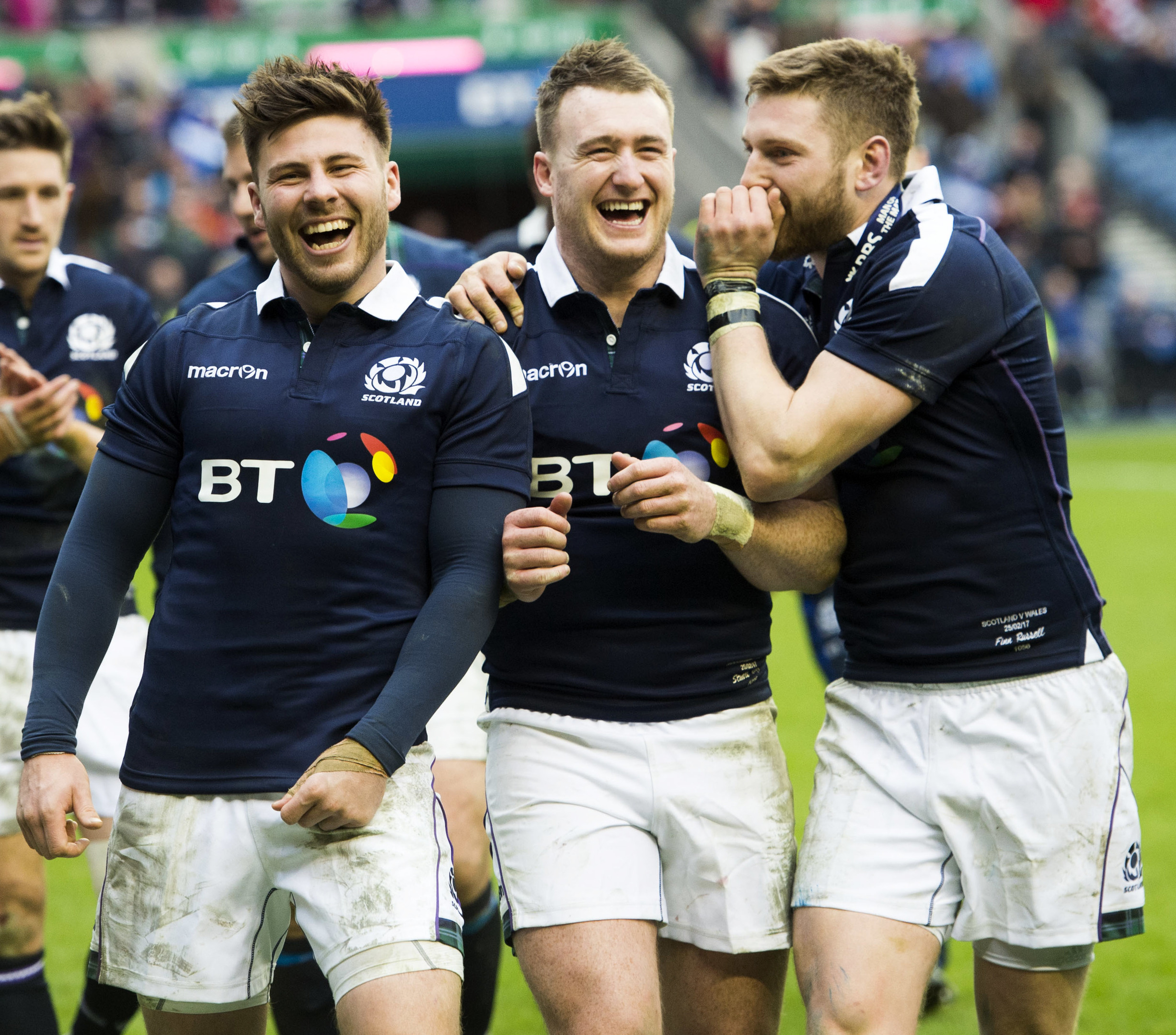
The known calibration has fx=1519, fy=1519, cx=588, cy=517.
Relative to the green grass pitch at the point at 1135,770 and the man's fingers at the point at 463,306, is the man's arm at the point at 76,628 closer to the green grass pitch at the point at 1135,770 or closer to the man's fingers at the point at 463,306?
the man's fingers at the point at 463,306

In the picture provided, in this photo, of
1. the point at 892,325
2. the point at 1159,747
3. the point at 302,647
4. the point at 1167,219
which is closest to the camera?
the point at 302,647

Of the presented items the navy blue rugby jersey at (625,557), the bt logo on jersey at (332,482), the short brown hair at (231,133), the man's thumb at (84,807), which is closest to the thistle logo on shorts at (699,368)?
the navy blue rugby jersey at (625,557)

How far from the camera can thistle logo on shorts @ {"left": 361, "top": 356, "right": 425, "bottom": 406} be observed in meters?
3.07

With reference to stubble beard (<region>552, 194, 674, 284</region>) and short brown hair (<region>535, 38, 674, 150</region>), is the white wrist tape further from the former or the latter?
short brown hair (<region>535, 38, 674, 150</region>)

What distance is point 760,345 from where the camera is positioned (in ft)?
11.1

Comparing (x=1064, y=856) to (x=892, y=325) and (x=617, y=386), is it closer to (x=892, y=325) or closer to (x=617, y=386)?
(x=892, y=325)

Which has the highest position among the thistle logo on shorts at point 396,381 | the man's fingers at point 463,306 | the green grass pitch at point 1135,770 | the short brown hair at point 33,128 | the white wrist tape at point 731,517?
the short brown hair at point 33,128

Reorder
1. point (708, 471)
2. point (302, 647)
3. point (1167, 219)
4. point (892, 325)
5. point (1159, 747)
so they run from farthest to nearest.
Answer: point (1167, 219)
point (1159, 747)
point (708, 471)
point (892, 325)
point (302, 647)

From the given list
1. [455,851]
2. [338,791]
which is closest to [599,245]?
[338,791]

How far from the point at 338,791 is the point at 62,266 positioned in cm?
257

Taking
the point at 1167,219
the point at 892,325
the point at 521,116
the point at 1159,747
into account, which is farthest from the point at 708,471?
the point at 1167,219

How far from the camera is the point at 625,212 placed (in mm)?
3566

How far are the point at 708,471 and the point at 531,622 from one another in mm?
539

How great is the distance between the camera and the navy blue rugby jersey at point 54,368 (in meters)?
4.46
